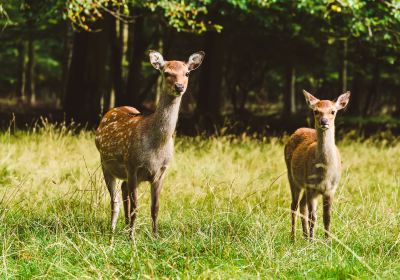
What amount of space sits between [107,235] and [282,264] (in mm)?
1675

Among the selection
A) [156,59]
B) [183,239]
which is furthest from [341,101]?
[183,239]

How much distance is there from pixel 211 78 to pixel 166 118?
12738 millimetres

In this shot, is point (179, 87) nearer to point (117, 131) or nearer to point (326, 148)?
point (117, 131)

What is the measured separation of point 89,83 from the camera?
597 inches

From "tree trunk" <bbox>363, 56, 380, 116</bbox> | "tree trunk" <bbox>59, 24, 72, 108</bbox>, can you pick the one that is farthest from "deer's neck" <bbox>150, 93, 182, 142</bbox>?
"tree trunk" <bbox>363, 56, 380, 116</bbox>

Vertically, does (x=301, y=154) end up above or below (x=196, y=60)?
below

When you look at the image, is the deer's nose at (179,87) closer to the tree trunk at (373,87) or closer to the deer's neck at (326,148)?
the deer's neck at (326,148)

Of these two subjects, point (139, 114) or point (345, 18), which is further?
point (345, 18)

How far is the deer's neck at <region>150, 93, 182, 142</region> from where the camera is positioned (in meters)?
5.97

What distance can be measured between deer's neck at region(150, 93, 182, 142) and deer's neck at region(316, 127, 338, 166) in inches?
57.0

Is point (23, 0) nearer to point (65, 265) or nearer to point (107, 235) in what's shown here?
point (107, 235)

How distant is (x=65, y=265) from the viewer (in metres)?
4.66

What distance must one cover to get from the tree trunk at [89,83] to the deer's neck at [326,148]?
9.52 meters

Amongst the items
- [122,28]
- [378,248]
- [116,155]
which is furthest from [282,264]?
[122,28]
